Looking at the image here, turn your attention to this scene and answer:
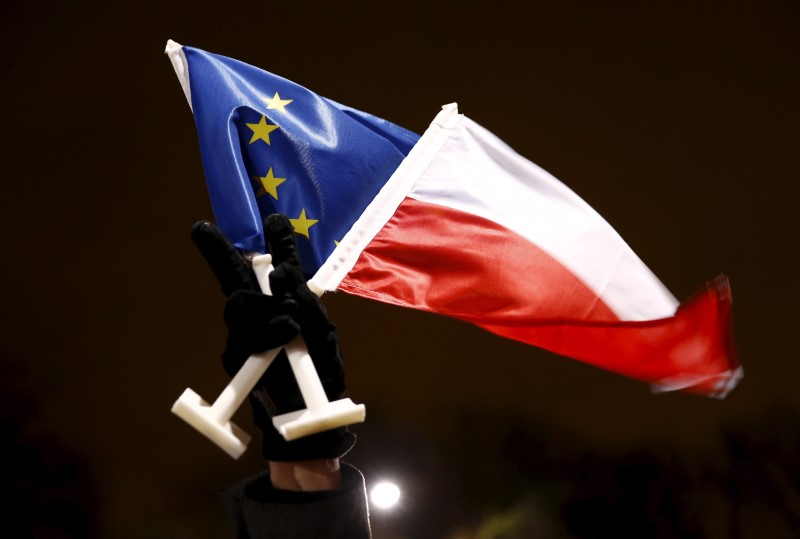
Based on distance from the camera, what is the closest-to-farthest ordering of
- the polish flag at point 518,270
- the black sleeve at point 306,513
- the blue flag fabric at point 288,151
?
the black sleeve at point 306,513, the polish flag at point 518,270, the blue flag fabric at point 288,151

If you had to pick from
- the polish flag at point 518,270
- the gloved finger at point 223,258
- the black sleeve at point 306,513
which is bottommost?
the black sleeve at point 306,513

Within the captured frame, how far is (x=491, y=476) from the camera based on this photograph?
3.45 meters

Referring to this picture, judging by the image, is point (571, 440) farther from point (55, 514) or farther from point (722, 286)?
point (722, 286)

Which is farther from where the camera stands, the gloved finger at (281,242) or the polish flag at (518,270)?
the polish flag at (518,270)

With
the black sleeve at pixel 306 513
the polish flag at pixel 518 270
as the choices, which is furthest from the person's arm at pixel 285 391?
the polish flag at pixel 518 270

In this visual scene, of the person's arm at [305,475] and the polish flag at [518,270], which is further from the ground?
the polish flag at [518,270]

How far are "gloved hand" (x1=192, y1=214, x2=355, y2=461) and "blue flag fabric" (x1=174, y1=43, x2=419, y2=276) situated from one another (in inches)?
10.9

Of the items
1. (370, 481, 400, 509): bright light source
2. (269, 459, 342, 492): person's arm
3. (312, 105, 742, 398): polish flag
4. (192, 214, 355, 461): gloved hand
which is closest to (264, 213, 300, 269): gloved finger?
(192, 214, 355, 461): gloved hand

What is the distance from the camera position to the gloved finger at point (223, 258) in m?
1.20

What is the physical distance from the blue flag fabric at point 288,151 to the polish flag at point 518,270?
6cm

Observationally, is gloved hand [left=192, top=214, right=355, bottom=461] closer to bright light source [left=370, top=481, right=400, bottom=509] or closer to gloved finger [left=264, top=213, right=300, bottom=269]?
gloved finger [left=264, top=213, right=300, bottom=269]

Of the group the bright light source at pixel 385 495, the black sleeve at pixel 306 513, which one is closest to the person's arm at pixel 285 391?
the black sleeve at pixel 306 513

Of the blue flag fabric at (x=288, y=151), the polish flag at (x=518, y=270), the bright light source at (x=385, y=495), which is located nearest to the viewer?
the polish flag at (x=518, y=270)

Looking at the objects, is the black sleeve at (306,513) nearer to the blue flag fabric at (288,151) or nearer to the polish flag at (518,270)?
the polish flag at (518,270)
